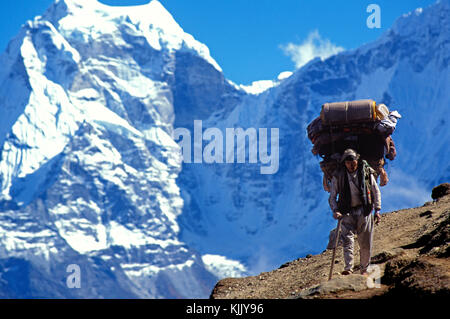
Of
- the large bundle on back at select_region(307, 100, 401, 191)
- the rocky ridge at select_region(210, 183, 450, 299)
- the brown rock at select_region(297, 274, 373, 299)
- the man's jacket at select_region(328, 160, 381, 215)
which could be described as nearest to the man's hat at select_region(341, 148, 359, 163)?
the man's jacket at select_region(328, 160, 381, 215)

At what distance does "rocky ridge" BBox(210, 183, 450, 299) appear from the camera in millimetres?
13633

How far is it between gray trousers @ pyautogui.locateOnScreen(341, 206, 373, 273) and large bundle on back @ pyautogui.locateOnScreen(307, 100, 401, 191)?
5.06ft

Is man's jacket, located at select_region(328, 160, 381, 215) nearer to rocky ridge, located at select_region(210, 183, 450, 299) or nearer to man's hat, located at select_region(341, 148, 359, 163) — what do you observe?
man's hat, located at select_region(341, 148, 359, 163)

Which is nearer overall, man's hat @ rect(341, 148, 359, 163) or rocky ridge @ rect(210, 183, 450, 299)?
rocky ridge @ rect(210, 183, 450, 299)

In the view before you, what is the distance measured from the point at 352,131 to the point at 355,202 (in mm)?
2332

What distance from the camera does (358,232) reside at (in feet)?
57.1

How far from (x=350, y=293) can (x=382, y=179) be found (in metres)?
6.01

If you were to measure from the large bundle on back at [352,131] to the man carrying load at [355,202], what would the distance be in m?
1.25

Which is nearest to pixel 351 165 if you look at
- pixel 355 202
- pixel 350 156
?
pixel 350 156

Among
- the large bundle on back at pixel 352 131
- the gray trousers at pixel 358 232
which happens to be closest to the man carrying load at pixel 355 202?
the gray trousers at pixel 358 232
